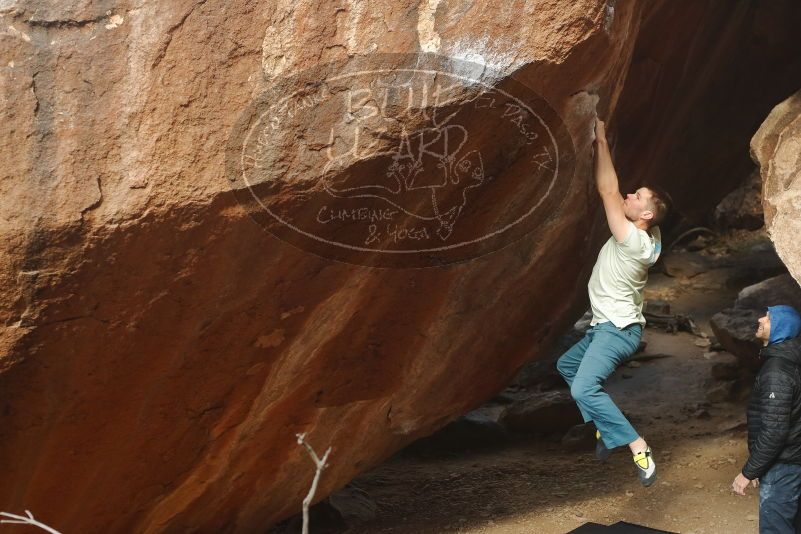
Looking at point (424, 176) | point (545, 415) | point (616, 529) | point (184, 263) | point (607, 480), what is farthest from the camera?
point (545, 415)

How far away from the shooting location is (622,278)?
12.9 ft

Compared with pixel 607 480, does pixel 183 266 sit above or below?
above

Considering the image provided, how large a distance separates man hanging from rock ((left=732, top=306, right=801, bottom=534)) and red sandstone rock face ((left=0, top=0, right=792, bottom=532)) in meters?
1.08

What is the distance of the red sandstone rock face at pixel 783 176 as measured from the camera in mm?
3961

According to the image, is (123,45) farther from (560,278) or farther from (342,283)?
(560,278)

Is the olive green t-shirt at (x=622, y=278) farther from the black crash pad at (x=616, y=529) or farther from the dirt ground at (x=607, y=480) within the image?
the dirt ground at (x=607, y=480)

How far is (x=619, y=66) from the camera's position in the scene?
4059 mm

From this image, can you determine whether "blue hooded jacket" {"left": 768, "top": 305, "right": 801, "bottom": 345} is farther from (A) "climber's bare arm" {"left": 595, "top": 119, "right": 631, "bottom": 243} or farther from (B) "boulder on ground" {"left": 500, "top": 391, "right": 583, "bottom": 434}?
(B) "boulder on ground" {"left": 500, "top": 391, "right": 583, "bottom": 434}

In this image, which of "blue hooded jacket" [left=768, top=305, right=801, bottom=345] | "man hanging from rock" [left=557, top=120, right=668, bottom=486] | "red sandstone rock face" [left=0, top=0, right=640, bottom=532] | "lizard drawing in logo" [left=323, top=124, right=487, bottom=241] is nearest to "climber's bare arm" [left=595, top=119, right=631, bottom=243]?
"man hanging from rock" [left=557, top=120, right=668, bottom=486]

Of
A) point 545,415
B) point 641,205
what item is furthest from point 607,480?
point 641,205

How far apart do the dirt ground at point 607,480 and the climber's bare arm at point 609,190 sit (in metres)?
1.50

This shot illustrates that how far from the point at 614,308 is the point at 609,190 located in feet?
1.55

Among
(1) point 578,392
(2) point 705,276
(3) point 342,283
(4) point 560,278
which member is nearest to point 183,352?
(3) point 342,283

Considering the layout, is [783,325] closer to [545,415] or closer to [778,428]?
[778,428]
